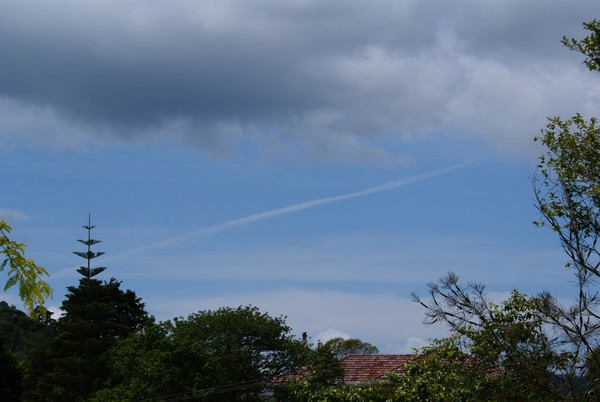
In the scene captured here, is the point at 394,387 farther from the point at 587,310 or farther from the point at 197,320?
the point at 197,320

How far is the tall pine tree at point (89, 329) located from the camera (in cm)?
4831

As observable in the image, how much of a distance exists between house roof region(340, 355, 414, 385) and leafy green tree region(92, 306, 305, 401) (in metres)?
2.54

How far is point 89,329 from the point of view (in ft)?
169

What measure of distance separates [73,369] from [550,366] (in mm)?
36375

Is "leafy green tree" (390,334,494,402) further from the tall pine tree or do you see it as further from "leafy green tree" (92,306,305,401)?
the tall pine tree

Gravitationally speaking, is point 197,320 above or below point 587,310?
above

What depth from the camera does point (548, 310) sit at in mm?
17484

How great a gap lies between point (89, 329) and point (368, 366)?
19568mm

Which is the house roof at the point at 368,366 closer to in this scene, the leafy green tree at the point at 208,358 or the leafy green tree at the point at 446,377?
the leafy green tree at the point at 208,358

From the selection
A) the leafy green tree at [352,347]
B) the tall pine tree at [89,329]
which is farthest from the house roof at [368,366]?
the leafy green tree at [352,347]

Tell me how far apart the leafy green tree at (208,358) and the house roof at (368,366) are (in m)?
2.54

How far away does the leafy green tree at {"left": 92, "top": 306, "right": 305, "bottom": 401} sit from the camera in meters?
35.5

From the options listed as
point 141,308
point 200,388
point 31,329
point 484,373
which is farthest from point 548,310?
point 31,329

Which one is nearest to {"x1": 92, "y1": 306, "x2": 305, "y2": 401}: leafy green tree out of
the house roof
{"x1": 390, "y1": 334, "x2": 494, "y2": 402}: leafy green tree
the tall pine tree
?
the house roof
